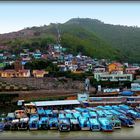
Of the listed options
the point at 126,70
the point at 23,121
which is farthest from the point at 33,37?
the point at 23,121

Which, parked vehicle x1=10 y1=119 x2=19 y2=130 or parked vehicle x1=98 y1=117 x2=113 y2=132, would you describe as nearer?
parked vehicle x1=98 y1=117 x2=113 y2=132

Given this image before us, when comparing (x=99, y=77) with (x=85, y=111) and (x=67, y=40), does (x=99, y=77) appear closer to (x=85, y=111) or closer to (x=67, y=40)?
(x=85, y=111)

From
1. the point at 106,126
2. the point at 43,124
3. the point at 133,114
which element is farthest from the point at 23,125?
the point at 133,114

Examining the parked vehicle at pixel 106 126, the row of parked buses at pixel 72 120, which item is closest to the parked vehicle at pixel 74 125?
the row of parked buses at pixel 72 120

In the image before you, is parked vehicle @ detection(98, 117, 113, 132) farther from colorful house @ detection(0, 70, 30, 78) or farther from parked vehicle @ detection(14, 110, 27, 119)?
colorful house @ detection(0, 70, 30, 78)

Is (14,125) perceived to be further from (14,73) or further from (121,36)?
(121,36)

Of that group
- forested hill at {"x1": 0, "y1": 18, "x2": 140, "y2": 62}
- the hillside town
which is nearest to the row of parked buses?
the hillside town

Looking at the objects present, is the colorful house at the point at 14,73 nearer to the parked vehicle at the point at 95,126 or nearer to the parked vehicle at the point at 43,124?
the parked vehicle at the point at 43,124
